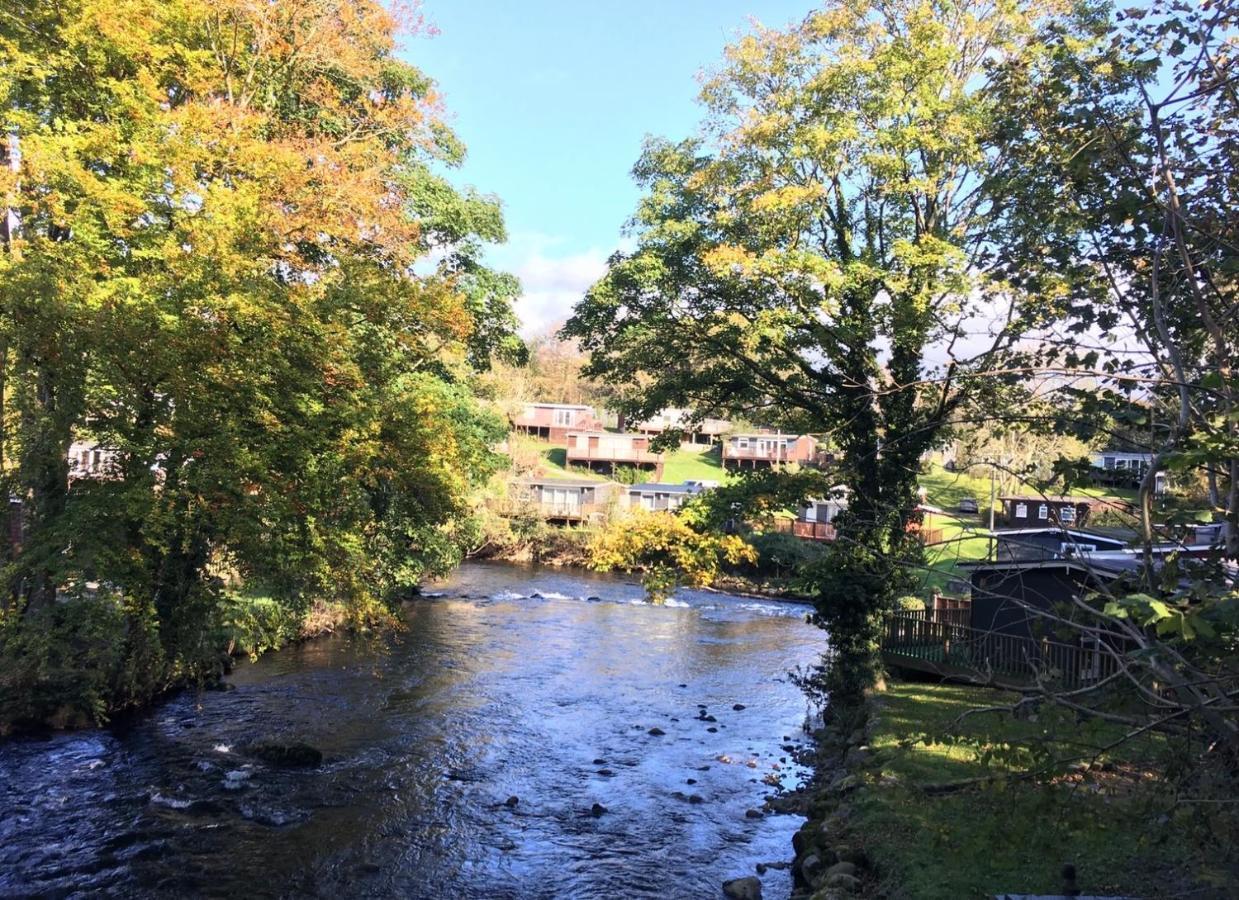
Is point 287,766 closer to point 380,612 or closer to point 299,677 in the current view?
point 380,612

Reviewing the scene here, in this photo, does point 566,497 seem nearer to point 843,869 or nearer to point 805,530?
point 805,530

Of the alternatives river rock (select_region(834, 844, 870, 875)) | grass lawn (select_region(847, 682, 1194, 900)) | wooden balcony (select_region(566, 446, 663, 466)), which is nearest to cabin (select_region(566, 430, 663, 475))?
wooden balcony (select_region(566, 446, 663, 466))

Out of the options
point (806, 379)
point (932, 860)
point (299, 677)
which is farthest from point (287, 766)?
point (806, 379)

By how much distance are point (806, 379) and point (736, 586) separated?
94.8 feet

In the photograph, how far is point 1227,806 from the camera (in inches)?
203

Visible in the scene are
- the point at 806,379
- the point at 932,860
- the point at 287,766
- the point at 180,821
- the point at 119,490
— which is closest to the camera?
the point at 932,860

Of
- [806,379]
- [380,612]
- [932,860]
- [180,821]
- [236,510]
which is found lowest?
[180,821]

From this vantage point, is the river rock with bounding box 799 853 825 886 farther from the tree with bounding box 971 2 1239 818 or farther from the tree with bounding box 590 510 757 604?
the tree with bounding box 590 510 757 604

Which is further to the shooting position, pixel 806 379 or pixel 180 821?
pixel 806 379

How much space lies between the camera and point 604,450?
253 ft

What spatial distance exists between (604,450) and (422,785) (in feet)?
206

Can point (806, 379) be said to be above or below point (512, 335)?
below

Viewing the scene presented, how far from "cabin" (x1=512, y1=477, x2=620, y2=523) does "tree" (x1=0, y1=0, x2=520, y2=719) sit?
1587 inches

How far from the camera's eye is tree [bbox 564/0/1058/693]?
52.2 ft
